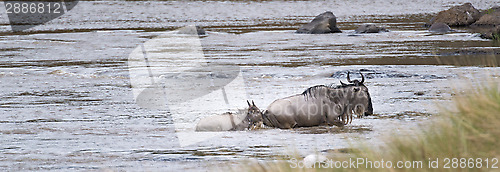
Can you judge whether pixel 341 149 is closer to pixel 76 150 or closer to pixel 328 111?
pixel 328 111

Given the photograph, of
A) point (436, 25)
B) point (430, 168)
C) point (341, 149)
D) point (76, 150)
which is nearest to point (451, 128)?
point (430, 168)

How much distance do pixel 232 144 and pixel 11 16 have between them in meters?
38.5

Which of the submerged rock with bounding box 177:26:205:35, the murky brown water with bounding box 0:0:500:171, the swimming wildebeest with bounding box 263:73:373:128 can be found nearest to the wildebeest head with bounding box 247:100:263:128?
the swimming wildebeest with bounding box 263:73:373:128

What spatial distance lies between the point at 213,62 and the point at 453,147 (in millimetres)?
14749

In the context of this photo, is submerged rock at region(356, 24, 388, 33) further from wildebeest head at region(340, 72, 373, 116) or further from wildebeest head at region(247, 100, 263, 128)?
wildebeest head at region(247, 100, 263, 128)

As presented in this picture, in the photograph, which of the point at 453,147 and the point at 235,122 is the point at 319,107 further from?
the point at 453,147

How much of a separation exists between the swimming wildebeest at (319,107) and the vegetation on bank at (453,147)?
397cm

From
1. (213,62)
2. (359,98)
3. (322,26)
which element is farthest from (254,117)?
(322,26)

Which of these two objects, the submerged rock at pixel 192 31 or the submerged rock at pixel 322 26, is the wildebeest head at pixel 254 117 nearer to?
the submerged rock at pixel 322 26

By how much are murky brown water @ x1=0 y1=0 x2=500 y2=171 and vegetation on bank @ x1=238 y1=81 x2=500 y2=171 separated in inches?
19.7

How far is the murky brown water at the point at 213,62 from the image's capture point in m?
9.47

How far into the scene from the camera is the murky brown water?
31.1 feet

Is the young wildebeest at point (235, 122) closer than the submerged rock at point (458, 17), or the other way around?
the young wildebeest at point (235, 122)

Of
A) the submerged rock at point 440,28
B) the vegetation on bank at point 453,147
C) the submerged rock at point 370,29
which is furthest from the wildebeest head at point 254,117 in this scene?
the submerged rock at point 440,28
